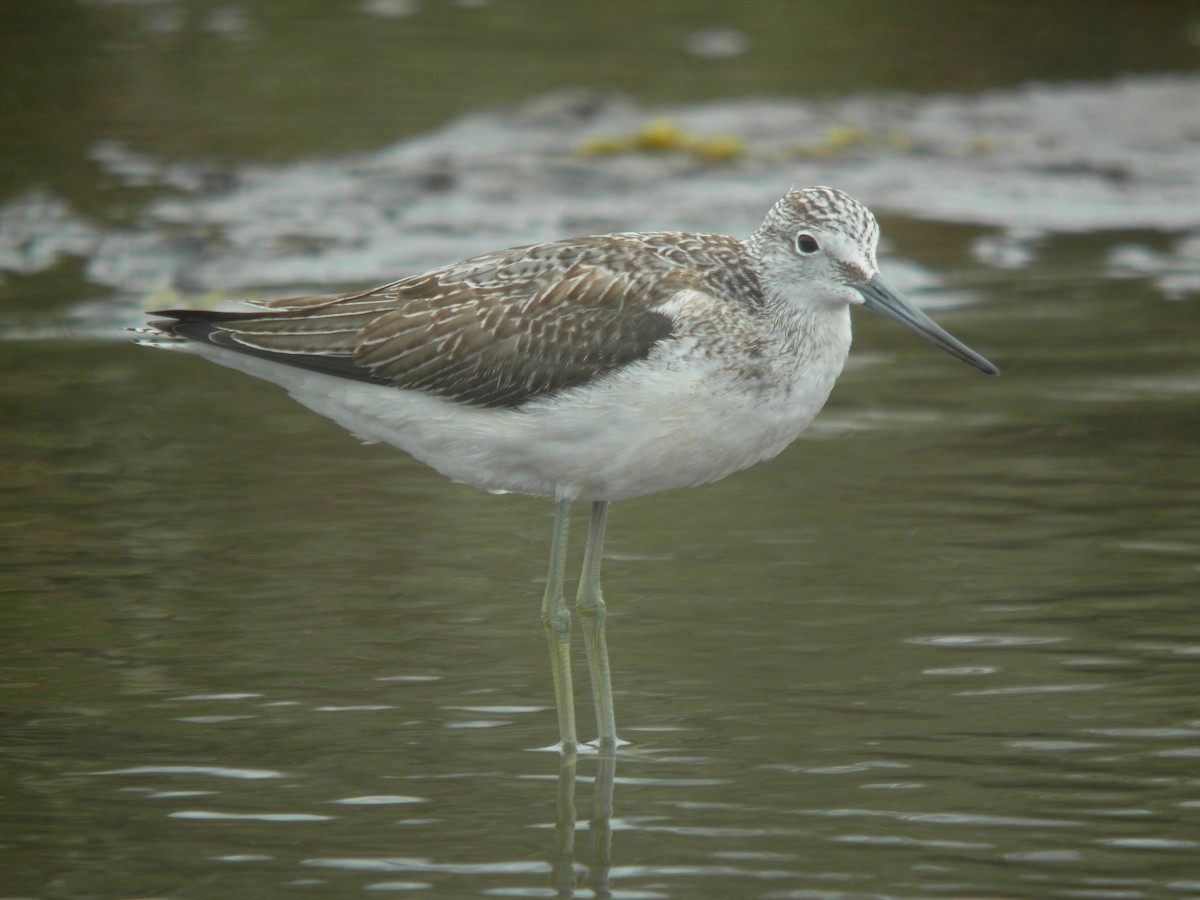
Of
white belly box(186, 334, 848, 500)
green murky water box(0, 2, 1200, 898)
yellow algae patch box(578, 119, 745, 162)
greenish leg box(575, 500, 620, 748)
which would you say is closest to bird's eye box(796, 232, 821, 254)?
white belly box(186, 334, 848, 500)

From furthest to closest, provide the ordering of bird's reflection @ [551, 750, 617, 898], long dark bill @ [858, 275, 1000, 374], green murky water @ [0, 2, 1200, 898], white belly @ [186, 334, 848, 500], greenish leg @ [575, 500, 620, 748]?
greenish leg @ [575, 500, 620, 748] → long dark bill @ [858, 275, 1000, 374] → white belly @ [186, 334, 848, 500] → green murky water @ [0, 2, 1200, 898] → bird's reflection @ [551, 750, 617, 898]

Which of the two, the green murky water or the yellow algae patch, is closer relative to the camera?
the green murky water

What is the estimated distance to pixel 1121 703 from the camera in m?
7.86

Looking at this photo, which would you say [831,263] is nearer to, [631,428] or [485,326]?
[631,428]

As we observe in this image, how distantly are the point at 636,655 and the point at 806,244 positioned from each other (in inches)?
79.0

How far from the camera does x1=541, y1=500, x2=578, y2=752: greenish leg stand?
782 centimetres

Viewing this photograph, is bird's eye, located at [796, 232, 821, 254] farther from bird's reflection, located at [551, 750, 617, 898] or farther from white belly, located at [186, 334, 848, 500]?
bird's reflection, located at [551, 750, 617, 898]

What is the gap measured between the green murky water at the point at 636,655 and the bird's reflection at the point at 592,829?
2cm

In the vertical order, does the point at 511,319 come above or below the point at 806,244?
below

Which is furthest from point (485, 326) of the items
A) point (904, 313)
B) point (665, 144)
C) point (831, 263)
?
point (665, 144)

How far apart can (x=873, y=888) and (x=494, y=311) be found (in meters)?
3.13

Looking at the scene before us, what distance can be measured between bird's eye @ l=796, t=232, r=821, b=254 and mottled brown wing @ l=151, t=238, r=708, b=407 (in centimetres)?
44

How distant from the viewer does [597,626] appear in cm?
838

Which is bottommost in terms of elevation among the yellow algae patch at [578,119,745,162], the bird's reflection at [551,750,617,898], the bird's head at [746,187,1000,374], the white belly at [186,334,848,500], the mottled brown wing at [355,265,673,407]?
the bird's reflection at [551,750,617,898]
